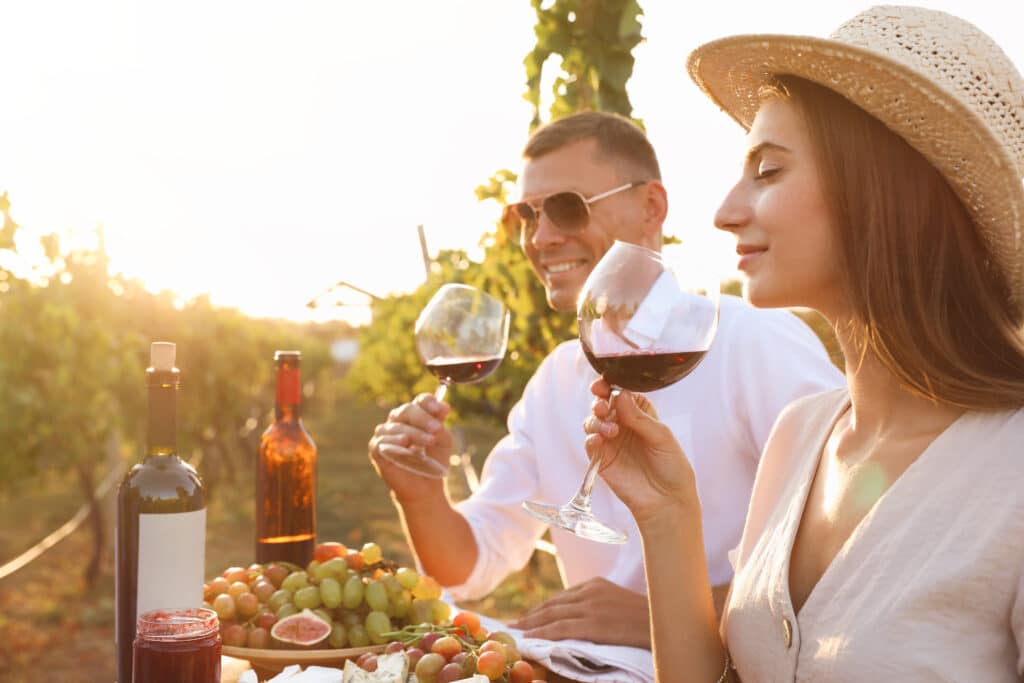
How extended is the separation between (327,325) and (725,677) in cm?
5161

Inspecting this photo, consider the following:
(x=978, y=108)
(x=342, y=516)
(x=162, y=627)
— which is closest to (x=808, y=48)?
(x=978, y=108)

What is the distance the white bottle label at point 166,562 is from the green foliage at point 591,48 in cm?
276

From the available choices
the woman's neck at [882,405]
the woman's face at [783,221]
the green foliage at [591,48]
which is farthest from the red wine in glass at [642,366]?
the green foliage at [591,48]

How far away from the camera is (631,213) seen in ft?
10.2

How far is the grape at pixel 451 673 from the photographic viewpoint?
1.63m

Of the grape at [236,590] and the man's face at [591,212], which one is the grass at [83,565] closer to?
the grape at [236,590]

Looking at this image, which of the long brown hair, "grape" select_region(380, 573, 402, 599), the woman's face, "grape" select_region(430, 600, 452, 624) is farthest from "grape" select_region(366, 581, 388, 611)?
the long brown hair

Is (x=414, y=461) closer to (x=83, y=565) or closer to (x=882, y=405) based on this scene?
(x=882, y=405)

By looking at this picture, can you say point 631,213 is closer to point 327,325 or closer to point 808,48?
point 808,48

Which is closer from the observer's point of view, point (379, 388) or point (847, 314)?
point (847, 314)

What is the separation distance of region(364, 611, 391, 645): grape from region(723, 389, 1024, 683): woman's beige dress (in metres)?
0.71

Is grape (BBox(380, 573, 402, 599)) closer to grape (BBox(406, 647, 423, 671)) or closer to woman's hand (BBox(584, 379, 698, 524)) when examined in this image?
grape (BBox(406, 647, 423, 671))

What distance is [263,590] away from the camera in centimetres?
204

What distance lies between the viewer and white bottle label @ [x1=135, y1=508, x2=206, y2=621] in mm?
1635
